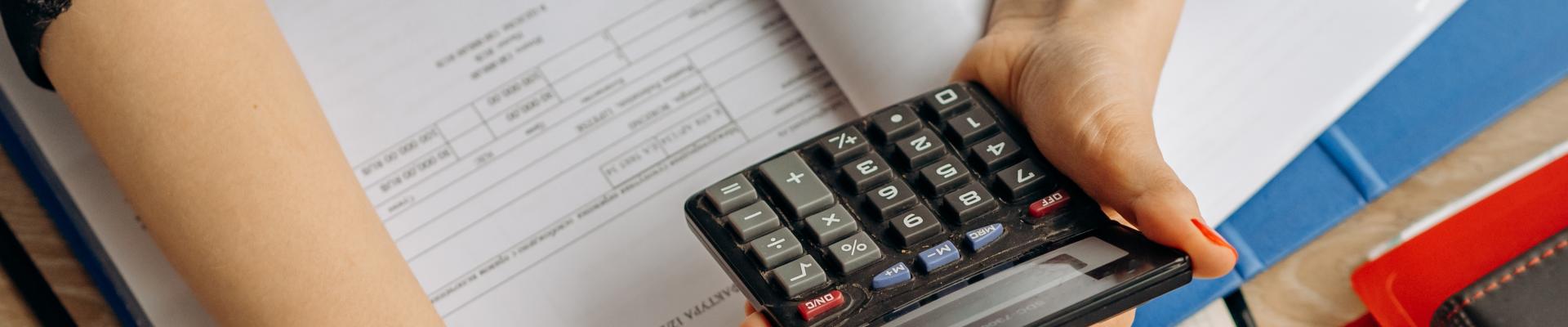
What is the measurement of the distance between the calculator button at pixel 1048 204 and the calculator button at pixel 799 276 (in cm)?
7

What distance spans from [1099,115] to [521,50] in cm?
25

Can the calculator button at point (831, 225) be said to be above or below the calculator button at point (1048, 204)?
above

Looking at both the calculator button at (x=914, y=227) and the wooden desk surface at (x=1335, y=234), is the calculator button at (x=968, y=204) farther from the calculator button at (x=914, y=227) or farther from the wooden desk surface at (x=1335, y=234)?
the wooden desk surface at (x=1335, y=234)

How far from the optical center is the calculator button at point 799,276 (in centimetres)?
32

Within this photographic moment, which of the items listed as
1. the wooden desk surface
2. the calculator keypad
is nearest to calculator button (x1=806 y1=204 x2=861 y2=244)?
the calculator keypad

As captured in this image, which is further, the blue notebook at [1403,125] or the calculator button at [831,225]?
the blue notebook at [1403,125]

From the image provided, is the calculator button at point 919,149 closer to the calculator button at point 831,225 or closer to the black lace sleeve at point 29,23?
the calculator button at point 831,225

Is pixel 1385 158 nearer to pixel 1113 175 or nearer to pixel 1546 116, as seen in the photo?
pixel 1546 116

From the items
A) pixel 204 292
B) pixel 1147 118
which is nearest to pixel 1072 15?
pixel 1147 118

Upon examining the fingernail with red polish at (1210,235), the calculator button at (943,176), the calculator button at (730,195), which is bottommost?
the fingernail with red polish at (1210,235)

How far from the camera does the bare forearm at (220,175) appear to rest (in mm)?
352

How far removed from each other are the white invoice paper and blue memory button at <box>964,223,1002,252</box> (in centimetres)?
11

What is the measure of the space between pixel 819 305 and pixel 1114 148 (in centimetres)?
11

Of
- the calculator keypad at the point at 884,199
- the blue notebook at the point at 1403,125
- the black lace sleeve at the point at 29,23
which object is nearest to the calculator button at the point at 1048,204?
the calculator keypad at the point at 884,199
